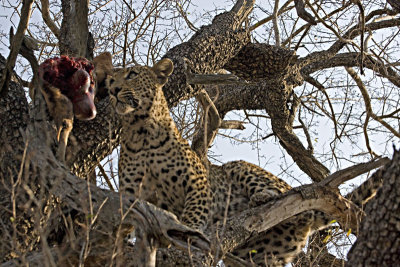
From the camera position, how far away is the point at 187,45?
6.96 metres

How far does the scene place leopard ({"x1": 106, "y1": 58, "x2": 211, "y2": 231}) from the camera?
6.64 m

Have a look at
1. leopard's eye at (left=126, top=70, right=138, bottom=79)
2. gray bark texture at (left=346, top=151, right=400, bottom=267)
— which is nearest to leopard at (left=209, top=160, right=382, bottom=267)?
leopard's eye at (left=126, top=70, right=138, bottom=79)

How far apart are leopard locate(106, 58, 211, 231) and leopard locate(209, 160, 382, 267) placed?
42cm

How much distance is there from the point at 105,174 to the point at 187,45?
2.33 m

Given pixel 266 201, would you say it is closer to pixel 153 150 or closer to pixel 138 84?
pixel 153 150

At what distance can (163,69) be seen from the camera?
6.61m

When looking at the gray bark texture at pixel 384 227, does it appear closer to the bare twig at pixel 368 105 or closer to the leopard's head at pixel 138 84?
the leopard's head at pixel 138 84

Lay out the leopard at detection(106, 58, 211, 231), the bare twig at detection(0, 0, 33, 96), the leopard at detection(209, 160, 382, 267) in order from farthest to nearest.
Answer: the leopard at detection(106, 58, 211, 231)
the leopard at detection(209, 160, 382, 267)
the bare twig at detection(0, 0, 33, 96)

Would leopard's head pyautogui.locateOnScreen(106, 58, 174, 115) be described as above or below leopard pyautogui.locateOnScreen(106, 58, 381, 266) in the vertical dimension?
above

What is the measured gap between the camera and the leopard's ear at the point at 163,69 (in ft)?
21.5

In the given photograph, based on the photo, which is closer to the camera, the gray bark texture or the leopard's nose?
the gray bark texture

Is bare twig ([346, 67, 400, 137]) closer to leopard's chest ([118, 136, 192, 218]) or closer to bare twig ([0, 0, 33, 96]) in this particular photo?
leopard's chest ([118, 136, 192, 218])

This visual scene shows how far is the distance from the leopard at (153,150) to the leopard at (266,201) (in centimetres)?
42

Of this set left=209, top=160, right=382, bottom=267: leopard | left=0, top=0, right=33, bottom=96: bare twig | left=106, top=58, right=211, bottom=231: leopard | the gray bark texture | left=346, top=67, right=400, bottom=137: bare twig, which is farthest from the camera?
left=346, top=67, right=400, bottom=137: bare twig
